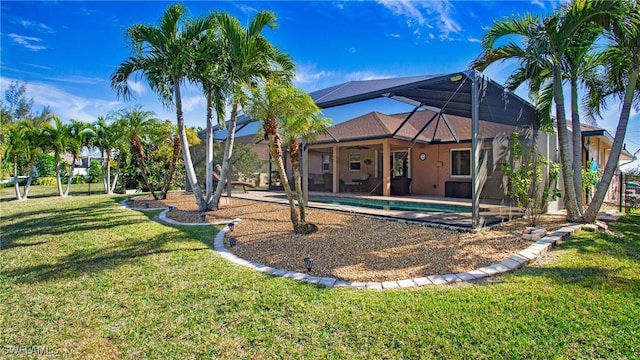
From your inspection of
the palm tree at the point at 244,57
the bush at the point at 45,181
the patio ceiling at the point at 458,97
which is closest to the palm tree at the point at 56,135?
the bush at the point at 45,181

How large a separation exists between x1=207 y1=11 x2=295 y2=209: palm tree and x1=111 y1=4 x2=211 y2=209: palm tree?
83 centimetres

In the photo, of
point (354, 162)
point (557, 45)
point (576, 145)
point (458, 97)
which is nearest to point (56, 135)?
point (354, 162)

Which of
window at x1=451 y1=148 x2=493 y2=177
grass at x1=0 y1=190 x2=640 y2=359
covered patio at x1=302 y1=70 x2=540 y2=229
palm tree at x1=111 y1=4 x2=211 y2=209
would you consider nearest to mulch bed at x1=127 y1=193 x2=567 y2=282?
grass at x1=0 y1=190 x2=640 y2=359

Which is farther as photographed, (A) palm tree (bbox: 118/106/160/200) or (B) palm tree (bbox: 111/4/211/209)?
(A) palm tree (bbox: 118/106/160/200)

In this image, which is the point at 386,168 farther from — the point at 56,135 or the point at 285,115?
the point at 56,135

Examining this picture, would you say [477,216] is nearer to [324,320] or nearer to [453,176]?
[324,320]

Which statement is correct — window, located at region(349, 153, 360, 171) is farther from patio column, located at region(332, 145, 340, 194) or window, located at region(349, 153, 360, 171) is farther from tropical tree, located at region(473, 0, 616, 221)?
tropical tree, located at region(473, 0, 616, 221)

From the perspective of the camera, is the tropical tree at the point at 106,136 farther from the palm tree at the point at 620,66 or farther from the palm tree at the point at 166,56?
the palm tree at the point at 620,66

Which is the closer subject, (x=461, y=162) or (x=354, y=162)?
(x=461, y=162)

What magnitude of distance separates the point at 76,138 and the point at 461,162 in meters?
20.1

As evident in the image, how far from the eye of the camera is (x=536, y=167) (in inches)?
331

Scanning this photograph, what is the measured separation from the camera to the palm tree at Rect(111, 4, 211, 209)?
27.5ft

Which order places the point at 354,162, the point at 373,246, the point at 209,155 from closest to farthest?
the point at 373,246 → the point at 209,155 → the point at 354,162

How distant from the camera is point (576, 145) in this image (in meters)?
8.05
